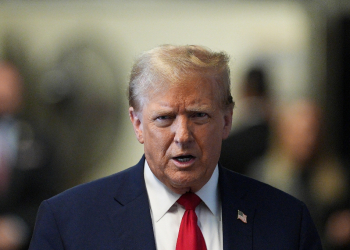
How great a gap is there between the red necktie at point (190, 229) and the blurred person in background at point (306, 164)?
2826mm

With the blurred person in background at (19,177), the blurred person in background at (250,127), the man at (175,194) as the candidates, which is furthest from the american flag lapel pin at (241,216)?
the blurred person in background at (19,177)

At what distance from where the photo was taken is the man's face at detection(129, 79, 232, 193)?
257 cm

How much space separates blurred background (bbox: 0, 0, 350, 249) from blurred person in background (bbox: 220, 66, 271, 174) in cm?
1

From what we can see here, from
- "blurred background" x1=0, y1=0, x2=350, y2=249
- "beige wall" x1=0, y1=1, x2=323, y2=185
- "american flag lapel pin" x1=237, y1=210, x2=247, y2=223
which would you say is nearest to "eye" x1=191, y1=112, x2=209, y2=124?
"american flag lapel pin" x1=237, y1=210, x2=247, y2=223

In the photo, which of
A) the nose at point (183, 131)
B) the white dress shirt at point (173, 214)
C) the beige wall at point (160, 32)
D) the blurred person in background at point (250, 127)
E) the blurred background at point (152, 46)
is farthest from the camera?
the beige wall at point (160, 32)

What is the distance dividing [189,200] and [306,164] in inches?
135

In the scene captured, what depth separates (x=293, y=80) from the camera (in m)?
5.98

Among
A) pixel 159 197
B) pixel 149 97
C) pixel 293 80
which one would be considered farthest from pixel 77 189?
pixel 293 80

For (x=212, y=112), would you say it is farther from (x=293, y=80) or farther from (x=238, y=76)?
(x=293, y=80)

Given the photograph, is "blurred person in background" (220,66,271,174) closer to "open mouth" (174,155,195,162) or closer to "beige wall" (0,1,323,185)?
"beige wall" (0,1,323,185)

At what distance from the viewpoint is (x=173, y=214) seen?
8.89 feet

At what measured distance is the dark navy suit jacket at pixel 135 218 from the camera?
2.60 metres

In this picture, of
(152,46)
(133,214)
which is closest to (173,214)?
(133,214)

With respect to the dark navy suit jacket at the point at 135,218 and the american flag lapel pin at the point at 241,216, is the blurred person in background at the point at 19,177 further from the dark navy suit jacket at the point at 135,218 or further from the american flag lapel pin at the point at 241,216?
the american flag lapel pin at the point at 241,216
